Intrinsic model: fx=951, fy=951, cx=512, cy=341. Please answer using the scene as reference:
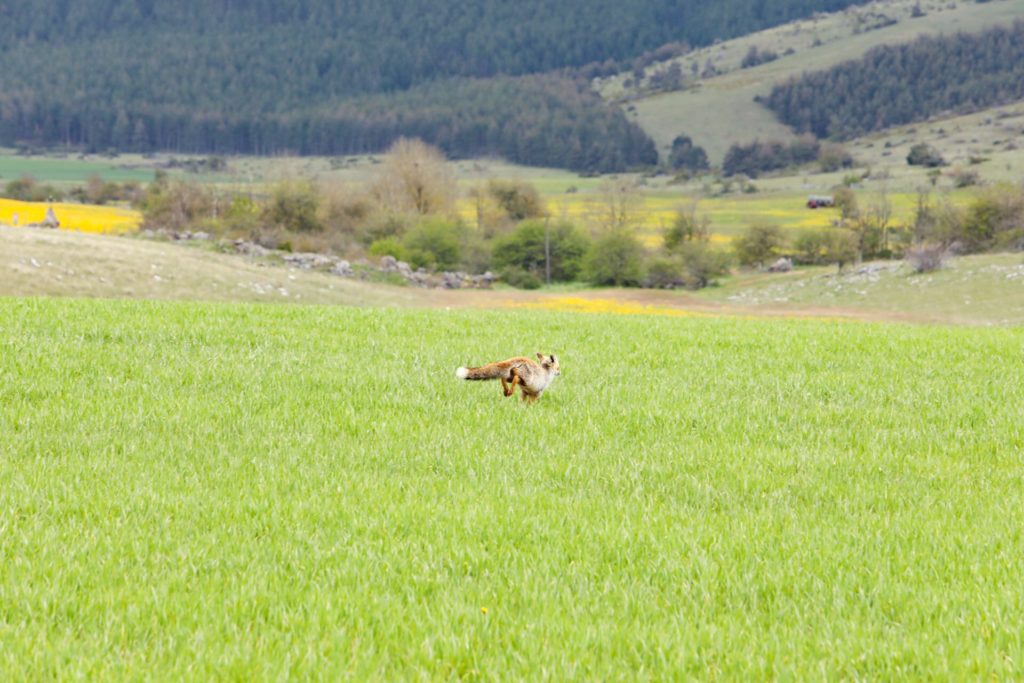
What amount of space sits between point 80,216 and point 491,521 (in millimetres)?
85733

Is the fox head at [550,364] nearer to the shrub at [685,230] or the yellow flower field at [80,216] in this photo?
the yellow flower field at [80,216]

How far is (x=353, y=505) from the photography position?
6715 millimetres

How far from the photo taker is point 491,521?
6414mm

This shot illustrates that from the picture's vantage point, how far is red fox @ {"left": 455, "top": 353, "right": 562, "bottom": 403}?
397 inches

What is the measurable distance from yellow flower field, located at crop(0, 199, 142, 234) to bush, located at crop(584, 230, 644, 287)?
1409 inches

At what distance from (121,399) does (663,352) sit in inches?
313

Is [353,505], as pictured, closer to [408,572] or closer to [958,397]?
[408,572]

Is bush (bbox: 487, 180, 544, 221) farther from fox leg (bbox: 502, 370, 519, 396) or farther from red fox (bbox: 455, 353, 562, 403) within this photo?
fox leg (bbox: 502, 370, 519, 396)

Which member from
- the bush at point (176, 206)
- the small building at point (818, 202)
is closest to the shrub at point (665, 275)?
the bush at point (176, 206)

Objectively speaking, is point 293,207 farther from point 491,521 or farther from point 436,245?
point 491,521

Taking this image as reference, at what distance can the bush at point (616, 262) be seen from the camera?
73.1m

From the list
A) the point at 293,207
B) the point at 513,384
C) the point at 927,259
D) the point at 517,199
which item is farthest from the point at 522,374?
the point at 517,199

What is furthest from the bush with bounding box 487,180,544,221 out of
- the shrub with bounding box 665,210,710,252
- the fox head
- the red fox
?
the red fox

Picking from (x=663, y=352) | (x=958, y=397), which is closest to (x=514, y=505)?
(x=958, y=397)
